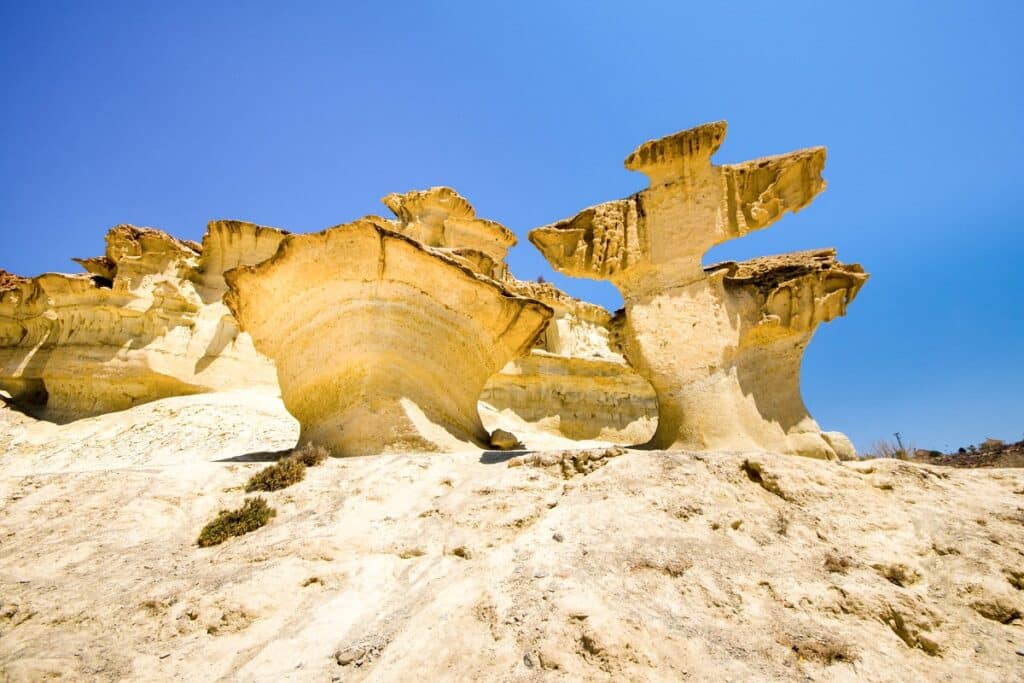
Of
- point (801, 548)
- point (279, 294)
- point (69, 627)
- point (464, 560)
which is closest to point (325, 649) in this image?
point (464, 560)

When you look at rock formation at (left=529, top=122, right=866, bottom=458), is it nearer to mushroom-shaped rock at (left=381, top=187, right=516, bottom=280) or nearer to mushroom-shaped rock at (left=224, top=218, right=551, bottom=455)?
mushroom-shaped rock at (left=224, top=218, right=551, bottom=455)

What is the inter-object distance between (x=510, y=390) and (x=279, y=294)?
918cm

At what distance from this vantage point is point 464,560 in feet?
10.2

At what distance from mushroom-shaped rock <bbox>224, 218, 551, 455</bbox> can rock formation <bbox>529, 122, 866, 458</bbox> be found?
156cm

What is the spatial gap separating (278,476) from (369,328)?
209cm

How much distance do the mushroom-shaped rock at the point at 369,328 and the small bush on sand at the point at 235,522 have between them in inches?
65.8

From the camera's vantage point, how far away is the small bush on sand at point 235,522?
3.76 meters

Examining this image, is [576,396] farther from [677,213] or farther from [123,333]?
[123,333]

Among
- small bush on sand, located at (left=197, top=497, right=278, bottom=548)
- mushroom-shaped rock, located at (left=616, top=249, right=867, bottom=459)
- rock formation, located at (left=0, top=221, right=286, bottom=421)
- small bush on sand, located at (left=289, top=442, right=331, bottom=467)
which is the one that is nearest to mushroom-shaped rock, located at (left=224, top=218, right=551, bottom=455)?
small bush on sand, located at (left=289, top=442, right=331, bottom=467)

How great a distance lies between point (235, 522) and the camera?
393cm

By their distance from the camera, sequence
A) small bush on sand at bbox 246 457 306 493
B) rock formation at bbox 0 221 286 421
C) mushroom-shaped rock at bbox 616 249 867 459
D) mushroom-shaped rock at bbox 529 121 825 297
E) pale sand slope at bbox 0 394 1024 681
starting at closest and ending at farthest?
pale sand slope at bbox 0 394 1024 681 → small bush on sand at bbox 246 457 306 493 → mushroom-shaped rock at bbox 616 249 867 459 → mushroom-shaped rock at bbox 529 121 825 297 → rock formation at bbox 0 221 286 421

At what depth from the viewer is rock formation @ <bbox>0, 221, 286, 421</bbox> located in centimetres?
1395

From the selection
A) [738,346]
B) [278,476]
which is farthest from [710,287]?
[278,476]

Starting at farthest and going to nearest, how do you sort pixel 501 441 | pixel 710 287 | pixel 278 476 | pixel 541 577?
pixel 501 441, pixel 710 287, pixel 278 476, pixel 541 577
